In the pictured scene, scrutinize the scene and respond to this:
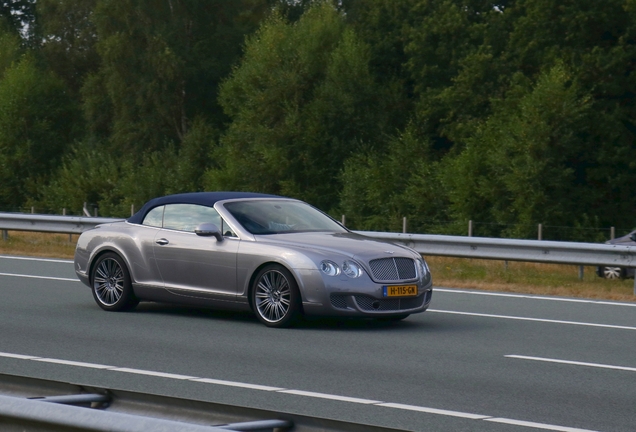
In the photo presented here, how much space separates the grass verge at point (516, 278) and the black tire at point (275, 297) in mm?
5527

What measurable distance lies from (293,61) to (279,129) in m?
3.09

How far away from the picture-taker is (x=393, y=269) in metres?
11.7

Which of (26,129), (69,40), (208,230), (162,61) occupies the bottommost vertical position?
(208,230)

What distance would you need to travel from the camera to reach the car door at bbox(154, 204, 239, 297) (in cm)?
1220

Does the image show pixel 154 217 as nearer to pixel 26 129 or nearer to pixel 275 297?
pixel 275 297

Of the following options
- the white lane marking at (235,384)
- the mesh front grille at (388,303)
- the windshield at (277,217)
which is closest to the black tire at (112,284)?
the windshield at (277,217)

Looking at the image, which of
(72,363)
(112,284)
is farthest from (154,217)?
(72,363)

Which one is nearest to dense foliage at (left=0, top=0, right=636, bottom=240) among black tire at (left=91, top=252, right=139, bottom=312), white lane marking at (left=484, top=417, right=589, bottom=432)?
black tire at (left=91, top=252, right=139, bottom=312)

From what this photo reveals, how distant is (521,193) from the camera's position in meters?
44.0

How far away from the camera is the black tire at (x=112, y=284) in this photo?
13094mm

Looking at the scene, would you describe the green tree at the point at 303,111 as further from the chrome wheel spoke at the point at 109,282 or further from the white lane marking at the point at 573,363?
the white lane marking at the point at 573,363

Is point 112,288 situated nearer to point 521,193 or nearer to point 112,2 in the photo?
point 521,193

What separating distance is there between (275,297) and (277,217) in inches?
47.2

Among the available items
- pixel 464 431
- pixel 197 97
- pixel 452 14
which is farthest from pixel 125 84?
pixel 464 431
